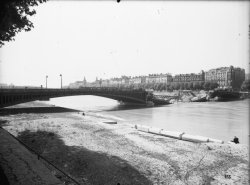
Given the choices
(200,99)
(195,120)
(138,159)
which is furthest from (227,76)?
(138,159)

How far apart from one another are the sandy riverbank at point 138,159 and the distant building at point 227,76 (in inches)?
6305

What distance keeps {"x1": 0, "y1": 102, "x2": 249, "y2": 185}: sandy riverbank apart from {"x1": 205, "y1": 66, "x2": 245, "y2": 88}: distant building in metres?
160

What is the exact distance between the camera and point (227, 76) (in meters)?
165

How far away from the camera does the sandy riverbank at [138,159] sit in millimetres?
12758

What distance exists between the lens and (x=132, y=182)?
11.9 meters

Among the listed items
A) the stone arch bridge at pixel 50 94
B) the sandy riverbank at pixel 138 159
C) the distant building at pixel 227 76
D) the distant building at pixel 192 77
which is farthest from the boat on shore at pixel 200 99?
the sandy riverbank at pixel 138 159

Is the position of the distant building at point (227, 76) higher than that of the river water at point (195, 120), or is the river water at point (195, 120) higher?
the distant building at point (227, 76)

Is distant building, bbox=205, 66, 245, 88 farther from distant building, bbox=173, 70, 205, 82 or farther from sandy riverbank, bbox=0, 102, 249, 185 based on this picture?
sandy riverbank, bbox=0, 102, 249, 185

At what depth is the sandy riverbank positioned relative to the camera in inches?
502

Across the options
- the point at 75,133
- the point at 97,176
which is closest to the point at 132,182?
the point at 97,176

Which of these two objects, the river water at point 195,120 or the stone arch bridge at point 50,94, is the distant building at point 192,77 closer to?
the stone arch bridge at point 50,94

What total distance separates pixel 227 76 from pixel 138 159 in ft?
558

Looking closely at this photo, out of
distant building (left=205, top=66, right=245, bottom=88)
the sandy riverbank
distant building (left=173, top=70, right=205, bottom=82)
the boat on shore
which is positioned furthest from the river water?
distant building (left=173, top=70, right=205, bottom=82)

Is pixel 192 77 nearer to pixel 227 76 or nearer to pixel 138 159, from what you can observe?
pixel 227 76
